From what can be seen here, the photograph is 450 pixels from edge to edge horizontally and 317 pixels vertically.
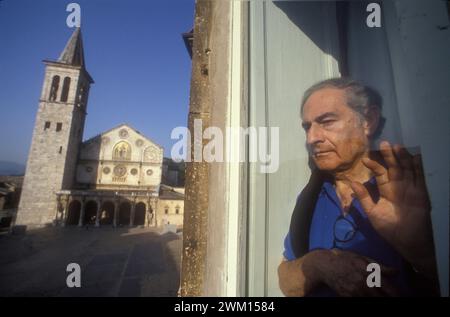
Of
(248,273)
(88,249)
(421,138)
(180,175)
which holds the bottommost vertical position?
(88,249)

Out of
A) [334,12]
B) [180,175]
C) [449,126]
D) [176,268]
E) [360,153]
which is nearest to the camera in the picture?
[449,126]

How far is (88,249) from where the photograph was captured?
50.2ft

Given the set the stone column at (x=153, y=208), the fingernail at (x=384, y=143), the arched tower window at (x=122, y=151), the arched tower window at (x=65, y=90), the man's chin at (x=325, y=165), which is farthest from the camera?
the arched tower window at (x=122, y=151)

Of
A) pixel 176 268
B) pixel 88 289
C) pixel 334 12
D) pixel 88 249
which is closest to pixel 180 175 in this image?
pixel 88 249

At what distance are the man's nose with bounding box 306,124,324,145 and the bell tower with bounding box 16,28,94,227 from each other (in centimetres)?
3286

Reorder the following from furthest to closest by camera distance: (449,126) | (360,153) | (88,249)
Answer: (88,249) < (360,153) < (449,126)

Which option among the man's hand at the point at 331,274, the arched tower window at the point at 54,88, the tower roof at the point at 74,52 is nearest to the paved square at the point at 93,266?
the man's hand at the point at 331,274

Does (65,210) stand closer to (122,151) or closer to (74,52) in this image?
(122,151)

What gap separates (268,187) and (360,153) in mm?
513

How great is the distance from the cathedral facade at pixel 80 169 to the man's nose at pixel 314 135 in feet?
92.2

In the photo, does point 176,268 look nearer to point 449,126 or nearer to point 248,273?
point 248,273

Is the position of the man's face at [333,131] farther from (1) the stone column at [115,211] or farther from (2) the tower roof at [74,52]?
(2) the tower roof at [74,52]

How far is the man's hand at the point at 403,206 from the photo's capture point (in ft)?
3.11

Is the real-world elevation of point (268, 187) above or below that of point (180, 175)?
below
